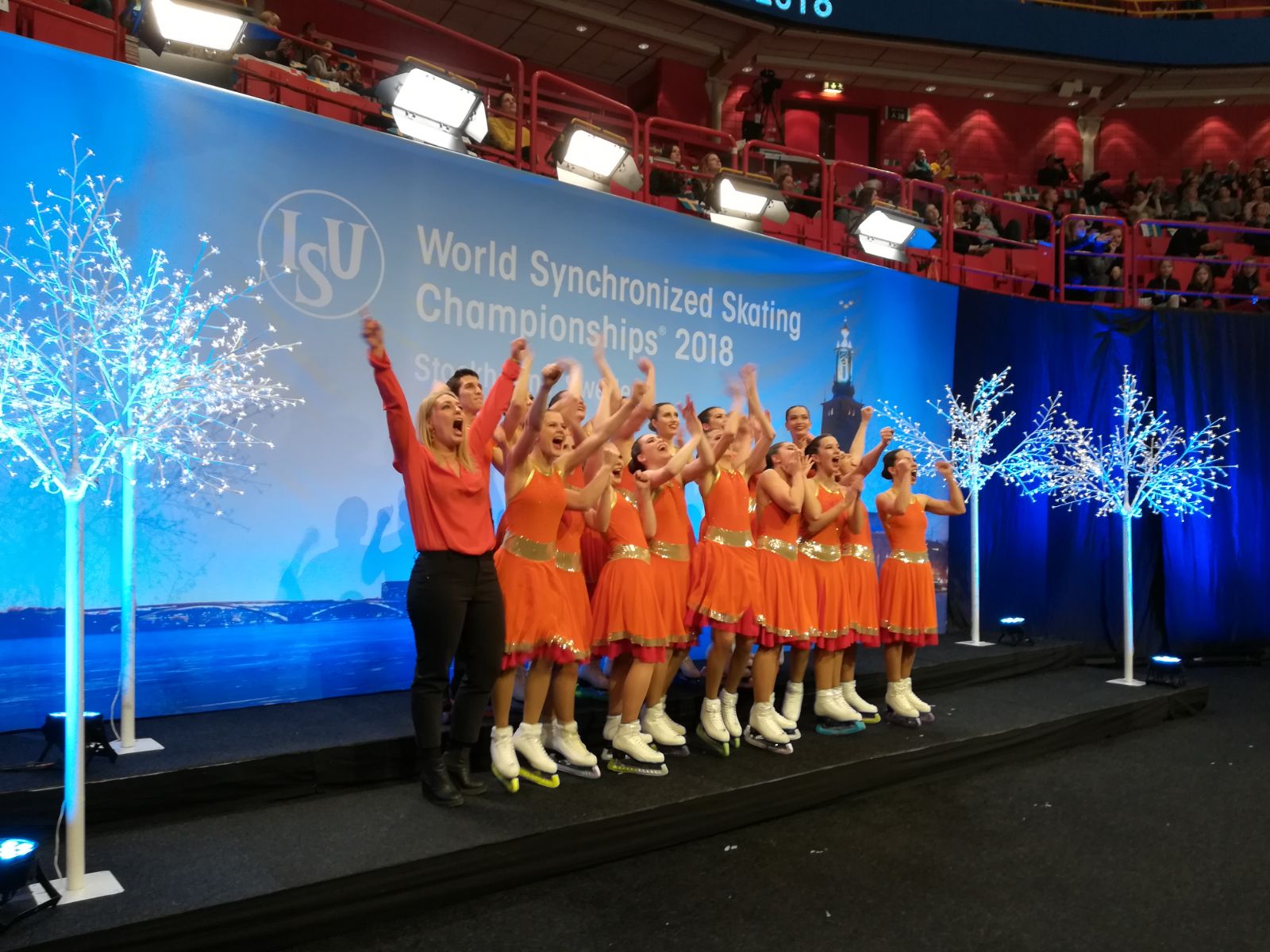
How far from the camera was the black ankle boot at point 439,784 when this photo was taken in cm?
339

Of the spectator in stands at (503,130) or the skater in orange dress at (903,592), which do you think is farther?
the spectator in stands at (503,130)

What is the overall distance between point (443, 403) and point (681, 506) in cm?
128

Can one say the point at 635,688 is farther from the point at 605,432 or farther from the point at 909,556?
the point at 909,556

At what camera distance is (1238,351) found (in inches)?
324

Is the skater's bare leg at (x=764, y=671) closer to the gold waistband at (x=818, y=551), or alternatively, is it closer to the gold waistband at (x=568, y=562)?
the gold waistband at (x=818, y=551)

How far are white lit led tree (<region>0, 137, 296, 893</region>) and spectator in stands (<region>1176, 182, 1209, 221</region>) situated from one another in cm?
1104

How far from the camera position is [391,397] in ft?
10.3

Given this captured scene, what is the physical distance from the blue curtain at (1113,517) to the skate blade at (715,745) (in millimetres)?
4079

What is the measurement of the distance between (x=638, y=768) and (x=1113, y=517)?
18.4ft

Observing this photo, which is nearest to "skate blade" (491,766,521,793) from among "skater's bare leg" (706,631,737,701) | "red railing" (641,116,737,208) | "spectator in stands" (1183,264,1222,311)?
"skater's bare leg" (706,631,737,701)

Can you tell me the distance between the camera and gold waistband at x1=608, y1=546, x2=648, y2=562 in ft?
13.0

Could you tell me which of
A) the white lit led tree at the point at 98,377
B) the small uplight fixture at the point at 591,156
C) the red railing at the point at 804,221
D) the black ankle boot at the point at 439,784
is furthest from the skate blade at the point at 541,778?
the red railing at the point at 804,221

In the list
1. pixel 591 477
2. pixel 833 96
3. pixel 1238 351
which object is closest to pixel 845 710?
pixel 591 477

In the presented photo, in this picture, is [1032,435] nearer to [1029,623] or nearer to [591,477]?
[1029,623]
